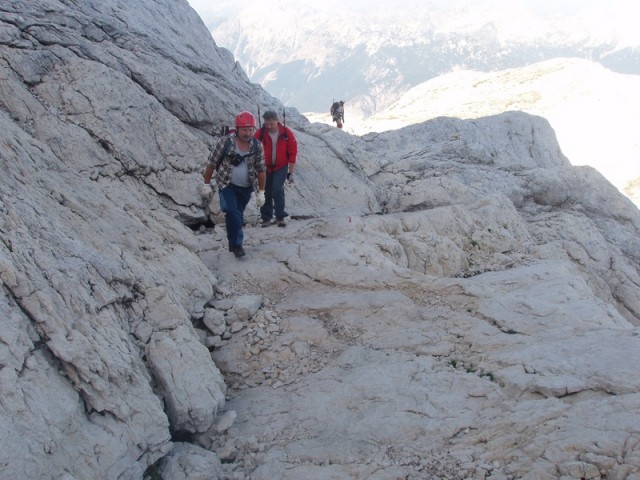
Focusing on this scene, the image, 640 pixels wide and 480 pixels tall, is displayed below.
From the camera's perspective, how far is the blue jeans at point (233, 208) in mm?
9844

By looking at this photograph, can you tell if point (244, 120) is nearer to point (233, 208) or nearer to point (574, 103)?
point (233, 208)

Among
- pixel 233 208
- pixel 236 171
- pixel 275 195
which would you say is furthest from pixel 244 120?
pixel 275 195

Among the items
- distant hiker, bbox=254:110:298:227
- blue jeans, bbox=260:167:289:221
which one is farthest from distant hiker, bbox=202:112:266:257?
blue jeans, bbox=260:167:289:221

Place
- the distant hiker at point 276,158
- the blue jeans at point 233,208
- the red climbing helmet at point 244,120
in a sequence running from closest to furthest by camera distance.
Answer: the red climbing helmet at point 244,120 < the blue jeans at point 233,208 < the distant hiker at point 276,158

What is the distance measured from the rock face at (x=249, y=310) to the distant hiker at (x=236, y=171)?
750 mm

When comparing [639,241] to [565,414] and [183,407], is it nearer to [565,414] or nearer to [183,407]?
[565,414]

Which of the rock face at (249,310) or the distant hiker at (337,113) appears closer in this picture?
the rock face at (249,310)

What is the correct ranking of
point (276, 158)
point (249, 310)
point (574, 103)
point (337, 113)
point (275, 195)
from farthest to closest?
point (574, 103), point (337, 113), point (275, 195), point (276, 158), point (249, 310)

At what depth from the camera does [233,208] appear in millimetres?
9898

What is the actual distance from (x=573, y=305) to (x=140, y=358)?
22.6 ft

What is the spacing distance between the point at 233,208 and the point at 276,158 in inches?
76.8

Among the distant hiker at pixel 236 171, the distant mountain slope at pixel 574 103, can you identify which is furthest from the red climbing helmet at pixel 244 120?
the distant mountain slope at pixel 574 103

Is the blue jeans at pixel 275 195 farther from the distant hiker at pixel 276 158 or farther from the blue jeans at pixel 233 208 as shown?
the blue jeans at pixel 233 208

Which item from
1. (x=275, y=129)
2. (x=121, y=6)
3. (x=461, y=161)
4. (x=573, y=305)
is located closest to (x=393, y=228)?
(x=275, y=129)
